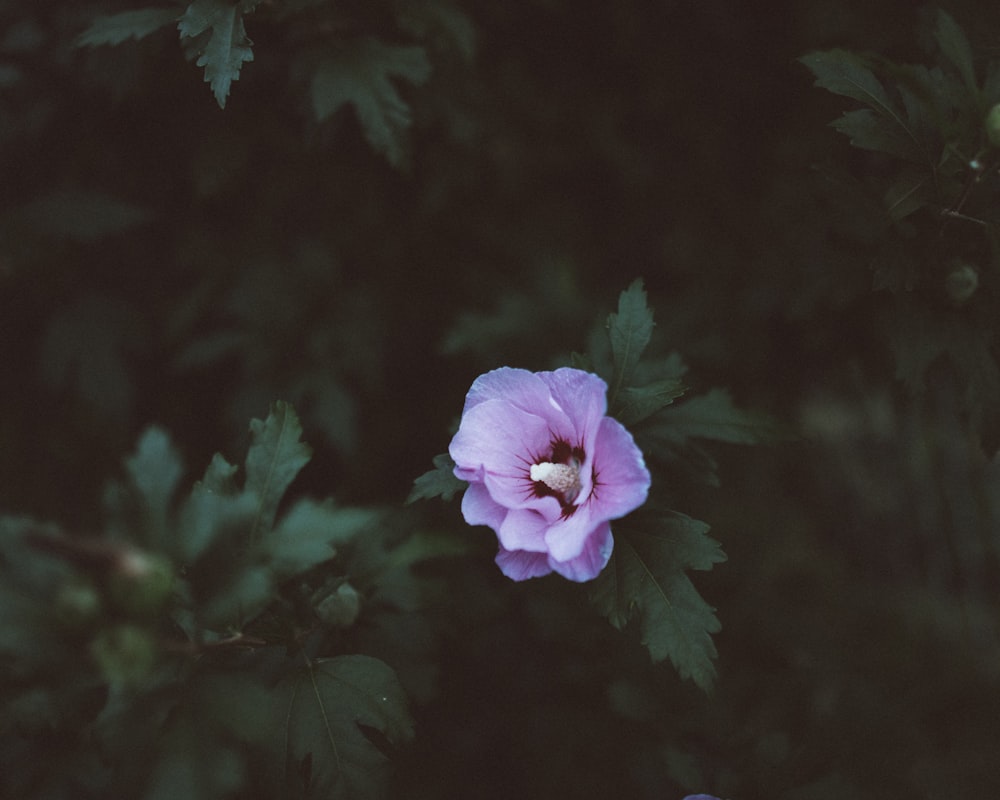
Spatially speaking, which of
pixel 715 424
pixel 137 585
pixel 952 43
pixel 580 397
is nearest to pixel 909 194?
pixel 952 43

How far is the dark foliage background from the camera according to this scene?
217 centimetres

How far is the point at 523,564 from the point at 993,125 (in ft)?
4.13

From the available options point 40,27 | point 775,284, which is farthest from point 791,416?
point 40,27

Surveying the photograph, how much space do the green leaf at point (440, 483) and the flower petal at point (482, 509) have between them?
3 centimetres

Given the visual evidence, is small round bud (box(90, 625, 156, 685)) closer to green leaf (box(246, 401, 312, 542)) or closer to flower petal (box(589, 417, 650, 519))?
green leaf (box(246, 401, 312, 542))

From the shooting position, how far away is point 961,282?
1.71 metres

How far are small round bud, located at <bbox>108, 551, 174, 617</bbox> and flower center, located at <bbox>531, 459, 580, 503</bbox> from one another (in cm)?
69

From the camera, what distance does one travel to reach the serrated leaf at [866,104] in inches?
62.7

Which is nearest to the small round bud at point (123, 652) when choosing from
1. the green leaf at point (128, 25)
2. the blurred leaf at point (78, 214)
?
the green leaf at point (128, 25)

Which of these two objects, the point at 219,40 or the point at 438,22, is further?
the point at 438,22

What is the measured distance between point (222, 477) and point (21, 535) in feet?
1.50

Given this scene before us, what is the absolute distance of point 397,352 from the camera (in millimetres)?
2986

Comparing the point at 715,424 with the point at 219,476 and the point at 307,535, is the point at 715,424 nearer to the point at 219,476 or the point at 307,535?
the point at 307,535

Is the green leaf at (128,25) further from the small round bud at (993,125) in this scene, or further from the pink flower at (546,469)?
the small round bud at (993,125)
